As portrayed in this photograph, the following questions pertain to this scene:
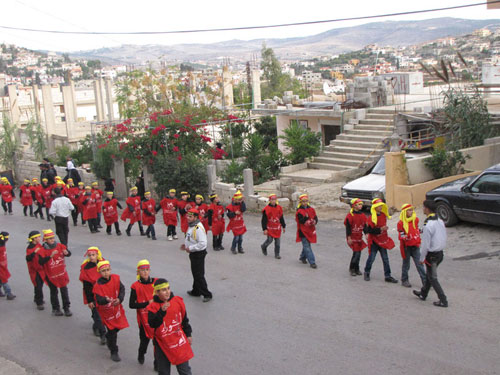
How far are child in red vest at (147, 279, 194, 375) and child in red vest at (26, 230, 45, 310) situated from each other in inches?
150

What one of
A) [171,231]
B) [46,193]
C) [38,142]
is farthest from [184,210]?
[38,142]

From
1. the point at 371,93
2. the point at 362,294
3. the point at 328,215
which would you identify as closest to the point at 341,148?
the point at 371,93

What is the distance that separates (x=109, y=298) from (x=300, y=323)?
286 centimetres

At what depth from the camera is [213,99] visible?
4053 centimetres

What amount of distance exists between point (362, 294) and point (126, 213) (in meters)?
8.03

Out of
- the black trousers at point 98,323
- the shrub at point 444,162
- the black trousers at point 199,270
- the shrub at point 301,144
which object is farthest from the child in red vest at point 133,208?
the shrub at point 301,144

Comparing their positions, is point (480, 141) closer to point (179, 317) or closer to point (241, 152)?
point (241, 152)

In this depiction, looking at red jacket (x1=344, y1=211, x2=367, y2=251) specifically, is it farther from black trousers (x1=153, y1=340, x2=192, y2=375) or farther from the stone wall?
the stone wall

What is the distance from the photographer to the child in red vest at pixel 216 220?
13.3 metres

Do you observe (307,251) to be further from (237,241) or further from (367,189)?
(367,189)

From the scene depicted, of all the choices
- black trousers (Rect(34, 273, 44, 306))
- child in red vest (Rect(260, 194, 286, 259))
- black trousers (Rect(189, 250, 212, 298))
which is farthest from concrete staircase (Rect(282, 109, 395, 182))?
black trousers (Rect(34, 273, 44, 306))

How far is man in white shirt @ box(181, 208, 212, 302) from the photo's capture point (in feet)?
31.4

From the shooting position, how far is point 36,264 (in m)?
9.41

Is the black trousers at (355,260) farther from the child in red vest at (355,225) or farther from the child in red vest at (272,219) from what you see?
the child in red vest at (272,219)
